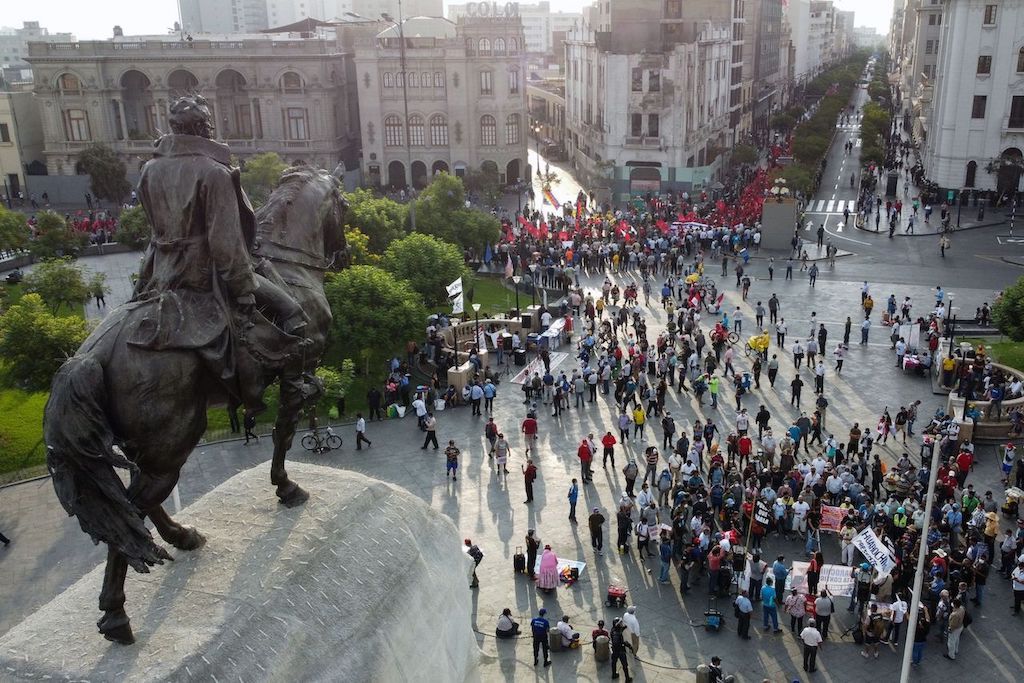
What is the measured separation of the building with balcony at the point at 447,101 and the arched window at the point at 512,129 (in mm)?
72

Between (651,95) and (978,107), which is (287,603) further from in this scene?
(978,107)

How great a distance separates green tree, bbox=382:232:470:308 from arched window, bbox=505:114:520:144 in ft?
120

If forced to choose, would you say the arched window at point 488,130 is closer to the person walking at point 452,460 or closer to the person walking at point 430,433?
the person walking at point 430,433

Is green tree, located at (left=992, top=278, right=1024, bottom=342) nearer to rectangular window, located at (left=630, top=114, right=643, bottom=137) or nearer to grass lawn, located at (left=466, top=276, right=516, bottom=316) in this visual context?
grass lawn, located at (left=466, top=276, right=516, bottom=316)

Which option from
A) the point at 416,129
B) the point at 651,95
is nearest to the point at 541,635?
the point at 651,95

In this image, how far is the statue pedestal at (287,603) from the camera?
365 inches

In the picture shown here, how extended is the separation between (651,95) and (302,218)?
53174 millimetres

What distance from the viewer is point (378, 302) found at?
27.8m

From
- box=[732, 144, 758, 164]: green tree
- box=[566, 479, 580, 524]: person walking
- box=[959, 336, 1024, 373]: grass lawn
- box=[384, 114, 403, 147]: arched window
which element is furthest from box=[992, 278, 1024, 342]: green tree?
box=[384, 114, 403, 147]: arched window

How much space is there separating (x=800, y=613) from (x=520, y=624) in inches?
195

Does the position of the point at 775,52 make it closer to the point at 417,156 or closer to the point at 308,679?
the point at 417,156

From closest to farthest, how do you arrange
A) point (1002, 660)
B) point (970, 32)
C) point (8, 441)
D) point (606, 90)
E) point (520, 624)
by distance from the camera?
point (1002, 660)
point (520, 624)
point (8, 441)
point (970, 32)
point (606, 90)

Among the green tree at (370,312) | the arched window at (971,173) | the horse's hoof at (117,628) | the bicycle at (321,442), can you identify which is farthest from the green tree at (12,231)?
the arched window at (971,173)

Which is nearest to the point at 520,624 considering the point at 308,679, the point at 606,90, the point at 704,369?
the point at 308,679
